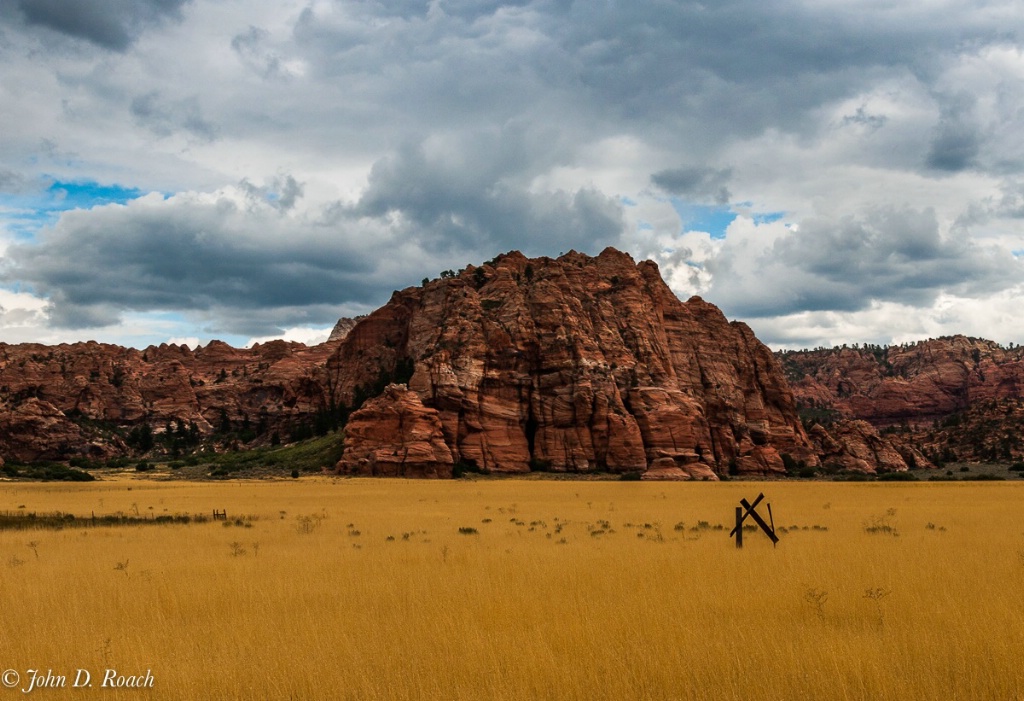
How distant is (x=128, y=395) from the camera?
565 feet

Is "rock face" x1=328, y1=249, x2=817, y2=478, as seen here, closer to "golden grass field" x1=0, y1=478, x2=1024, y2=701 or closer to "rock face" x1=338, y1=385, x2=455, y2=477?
"rock face" x1=338, y1=385, x2=455, y2=477

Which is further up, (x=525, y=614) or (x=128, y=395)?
(x=128, y=395)

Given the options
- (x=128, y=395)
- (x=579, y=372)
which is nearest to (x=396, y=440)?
(x=579, y=372)

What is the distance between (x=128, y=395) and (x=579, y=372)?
116m

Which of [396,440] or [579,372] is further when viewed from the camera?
[579,372]

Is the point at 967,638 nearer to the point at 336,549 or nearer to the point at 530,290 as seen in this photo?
the point at 336,549

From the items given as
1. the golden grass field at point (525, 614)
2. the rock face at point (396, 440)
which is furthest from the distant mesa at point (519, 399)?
the golden grass field at point (525, 614)

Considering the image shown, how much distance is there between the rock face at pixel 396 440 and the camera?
91.8m

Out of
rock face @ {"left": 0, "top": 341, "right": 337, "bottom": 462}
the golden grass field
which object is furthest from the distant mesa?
the golden grass field

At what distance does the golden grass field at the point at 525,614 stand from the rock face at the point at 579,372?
7199cm

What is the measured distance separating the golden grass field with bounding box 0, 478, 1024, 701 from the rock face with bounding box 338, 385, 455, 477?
62855 millimetres

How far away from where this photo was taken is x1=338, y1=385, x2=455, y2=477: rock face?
91.8m

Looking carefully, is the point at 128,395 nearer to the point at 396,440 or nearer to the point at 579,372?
the point at 396,440

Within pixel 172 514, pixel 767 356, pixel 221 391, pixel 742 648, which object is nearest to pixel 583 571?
pixel 742 648
